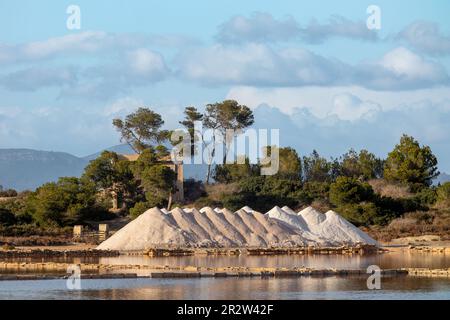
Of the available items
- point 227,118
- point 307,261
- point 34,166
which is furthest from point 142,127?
point 34,166

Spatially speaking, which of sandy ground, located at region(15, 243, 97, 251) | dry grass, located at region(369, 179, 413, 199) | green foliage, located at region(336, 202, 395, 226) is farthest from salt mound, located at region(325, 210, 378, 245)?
dry grass, located at region(369, 179, 413, 199)

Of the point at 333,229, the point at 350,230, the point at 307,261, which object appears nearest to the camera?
the point at 307,261

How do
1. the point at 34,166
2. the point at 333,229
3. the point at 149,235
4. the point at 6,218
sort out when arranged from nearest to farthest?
the point at 149,235 < the point at 333,229 < the point at 6,218 < the point at 34,166

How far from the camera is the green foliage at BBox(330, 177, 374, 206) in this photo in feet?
168

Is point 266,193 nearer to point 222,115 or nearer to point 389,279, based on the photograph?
point 222,115

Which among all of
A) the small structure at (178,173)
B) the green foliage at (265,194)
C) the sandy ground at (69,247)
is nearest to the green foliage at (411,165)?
the green foliage at (265,194)

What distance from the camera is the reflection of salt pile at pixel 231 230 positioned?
4009 centimetres

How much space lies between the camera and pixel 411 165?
194 feet

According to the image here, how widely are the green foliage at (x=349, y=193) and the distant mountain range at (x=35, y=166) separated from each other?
112 meters

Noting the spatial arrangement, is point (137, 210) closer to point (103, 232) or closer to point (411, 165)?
point (103, 232)

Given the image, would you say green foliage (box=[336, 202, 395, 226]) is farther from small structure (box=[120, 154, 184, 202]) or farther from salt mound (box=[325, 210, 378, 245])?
small structure (box=[120, 154, 184, 202])

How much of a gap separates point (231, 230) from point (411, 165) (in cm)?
2023

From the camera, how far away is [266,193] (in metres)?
55.2

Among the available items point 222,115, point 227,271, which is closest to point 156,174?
point 222,115
